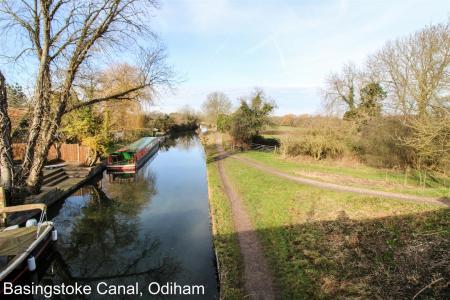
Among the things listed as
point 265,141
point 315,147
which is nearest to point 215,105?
point 265,141

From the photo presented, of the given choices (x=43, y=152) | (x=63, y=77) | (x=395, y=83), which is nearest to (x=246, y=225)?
(x=43, y=152)

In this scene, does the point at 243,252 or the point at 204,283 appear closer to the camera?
the point at 204,283

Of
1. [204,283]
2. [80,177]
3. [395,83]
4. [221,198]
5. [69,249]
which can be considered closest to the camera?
[204,283]

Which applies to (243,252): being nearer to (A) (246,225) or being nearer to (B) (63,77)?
(A) (246,225)

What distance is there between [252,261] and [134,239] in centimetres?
472

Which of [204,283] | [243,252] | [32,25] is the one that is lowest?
[204,283]

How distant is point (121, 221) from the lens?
11.1 m

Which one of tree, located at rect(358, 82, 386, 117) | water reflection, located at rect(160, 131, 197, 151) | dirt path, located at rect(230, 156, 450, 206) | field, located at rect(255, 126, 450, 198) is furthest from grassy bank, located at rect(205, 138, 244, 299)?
water reflection, located at rect(160, 131, 197, 151)

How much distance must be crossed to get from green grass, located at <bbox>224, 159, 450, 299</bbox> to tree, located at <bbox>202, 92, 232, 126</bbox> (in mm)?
46640

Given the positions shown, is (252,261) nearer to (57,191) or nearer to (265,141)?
(57,191)

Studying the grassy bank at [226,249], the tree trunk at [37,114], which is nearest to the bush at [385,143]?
the grassy bank at [226,249]

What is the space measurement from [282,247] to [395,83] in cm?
1855

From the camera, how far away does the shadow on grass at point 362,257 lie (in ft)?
17.9

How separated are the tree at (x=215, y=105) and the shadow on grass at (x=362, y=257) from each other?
162 ft
